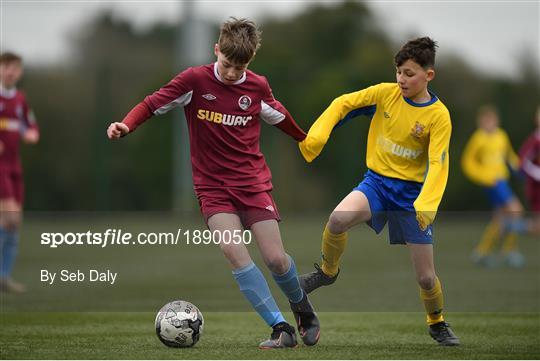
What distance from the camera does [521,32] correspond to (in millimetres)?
21391

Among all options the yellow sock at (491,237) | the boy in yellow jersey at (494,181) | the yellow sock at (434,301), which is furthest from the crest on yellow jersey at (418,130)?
the yellow sock at (491,237)

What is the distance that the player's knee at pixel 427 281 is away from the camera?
6.52 m

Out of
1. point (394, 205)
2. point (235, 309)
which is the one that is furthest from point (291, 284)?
point (235, 309)

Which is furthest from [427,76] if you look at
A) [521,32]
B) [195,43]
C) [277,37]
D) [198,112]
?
[277,37]

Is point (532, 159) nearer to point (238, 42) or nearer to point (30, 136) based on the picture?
point (30, 136)

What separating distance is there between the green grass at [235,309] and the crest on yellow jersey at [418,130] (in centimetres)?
134

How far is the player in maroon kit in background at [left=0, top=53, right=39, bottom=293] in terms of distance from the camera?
33.1 feet

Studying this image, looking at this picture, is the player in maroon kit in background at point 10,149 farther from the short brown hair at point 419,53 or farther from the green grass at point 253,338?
the short brown hair at point 419,53

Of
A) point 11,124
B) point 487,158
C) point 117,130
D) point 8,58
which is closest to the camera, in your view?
point 117,130

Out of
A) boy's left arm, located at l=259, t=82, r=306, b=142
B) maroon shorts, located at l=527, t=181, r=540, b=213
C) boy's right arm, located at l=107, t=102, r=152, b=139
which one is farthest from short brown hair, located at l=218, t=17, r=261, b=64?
maroon shorts, located at l=527, t=181, r=540, b=213

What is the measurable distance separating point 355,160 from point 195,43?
403 centimetres

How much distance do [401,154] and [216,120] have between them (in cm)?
122

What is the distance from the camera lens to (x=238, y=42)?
605 centimetres

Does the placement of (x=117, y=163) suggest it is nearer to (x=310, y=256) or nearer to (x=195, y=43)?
(x=195, y=43)
